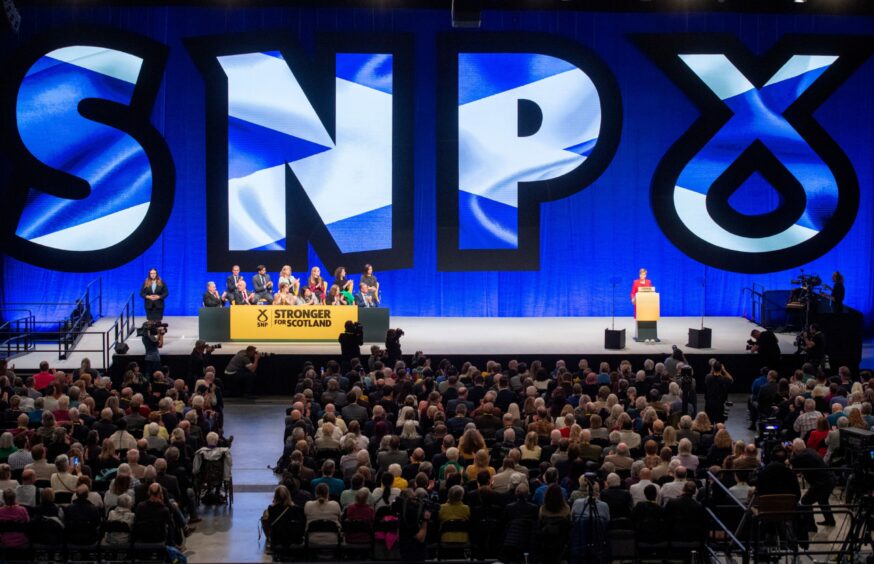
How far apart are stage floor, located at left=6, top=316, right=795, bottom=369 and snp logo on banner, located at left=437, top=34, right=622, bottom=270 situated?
2.16 metres

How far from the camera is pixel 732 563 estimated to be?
10953 millimetres

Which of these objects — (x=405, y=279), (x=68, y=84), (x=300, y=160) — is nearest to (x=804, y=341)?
(x=405, y=279)

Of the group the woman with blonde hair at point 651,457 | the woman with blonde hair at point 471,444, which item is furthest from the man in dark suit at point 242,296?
the woman with blonde hair at point 651,457

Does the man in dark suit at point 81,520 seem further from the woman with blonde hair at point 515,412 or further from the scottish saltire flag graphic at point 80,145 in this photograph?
the scottish saltire flag graphic at point 80,145

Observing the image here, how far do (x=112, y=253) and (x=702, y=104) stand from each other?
1229 centimetres

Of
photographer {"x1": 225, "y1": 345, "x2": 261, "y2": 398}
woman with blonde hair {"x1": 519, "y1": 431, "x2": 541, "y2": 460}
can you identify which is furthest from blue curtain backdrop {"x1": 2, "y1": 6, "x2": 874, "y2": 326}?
woman with blonde hair {"x1": 519, "y1": 431, "x2": 541, "y2": 460}

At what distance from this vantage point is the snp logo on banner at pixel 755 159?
23.7m

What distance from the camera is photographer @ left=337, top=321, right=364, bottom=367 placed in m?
18.8

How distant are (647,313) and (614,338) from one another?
105cm

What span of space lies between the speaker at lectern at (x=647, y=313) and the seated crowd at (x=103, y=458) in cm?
789

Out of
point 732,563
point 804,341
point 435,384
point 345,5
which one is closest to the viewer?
point 732,563

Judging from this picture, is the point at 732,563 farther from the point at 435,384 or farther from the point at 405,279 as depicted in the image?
the point at 405,279

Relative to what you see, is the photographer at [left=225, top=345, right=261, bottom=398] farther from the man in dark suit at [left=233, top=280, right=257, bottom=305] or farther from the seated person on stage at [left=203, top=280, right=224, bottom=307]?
the man in dark suit at [left=233, top=280, right=257, bottom=305]

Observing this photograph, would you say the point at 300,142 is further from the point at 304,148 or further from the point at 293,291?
→ the point at 293,291
